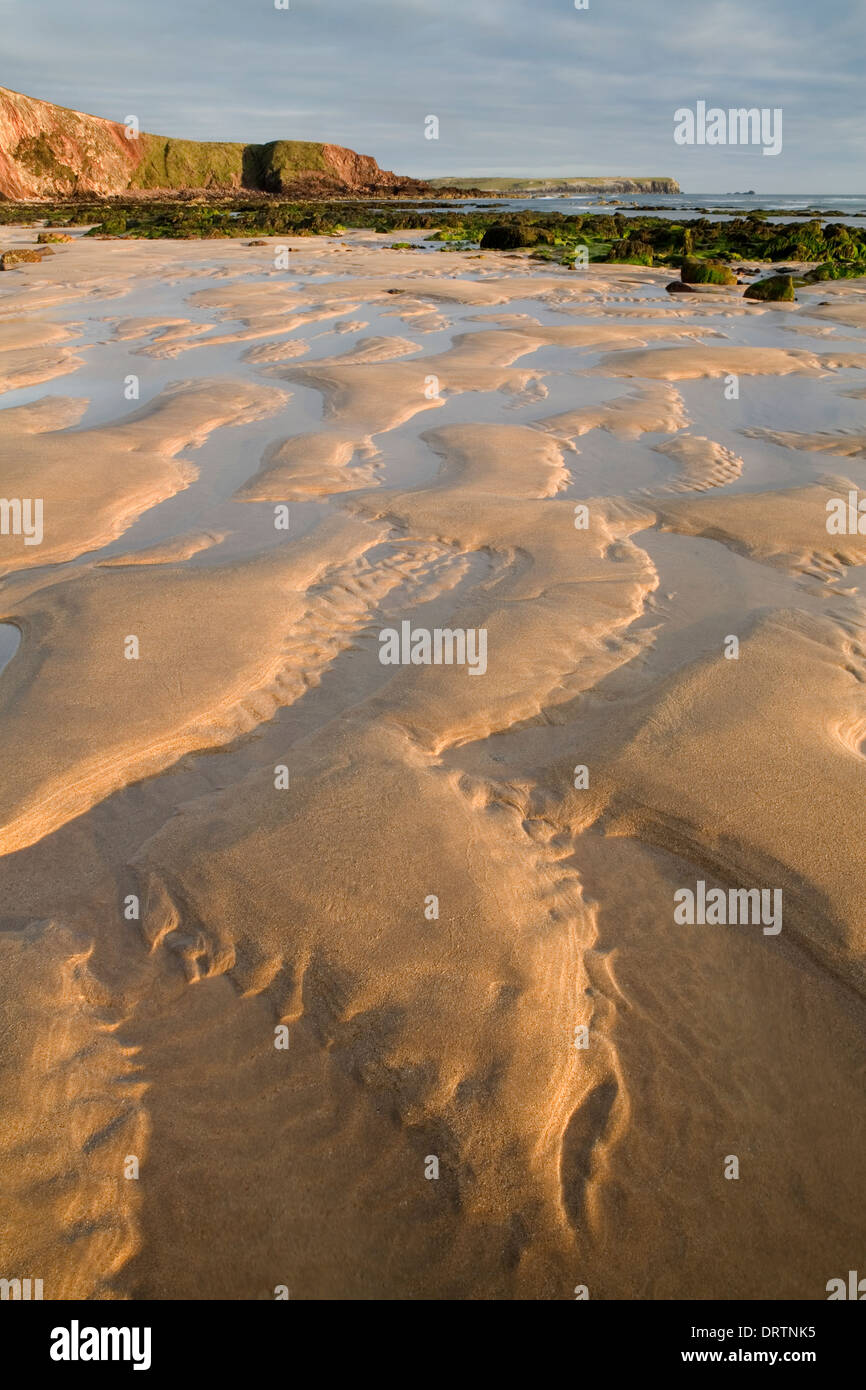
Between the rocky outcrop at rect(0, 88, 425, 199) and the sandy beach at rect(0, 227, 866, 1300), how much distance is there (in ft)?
262

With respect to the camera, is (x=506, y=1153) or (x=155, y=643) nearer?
(x=506, y=1153)

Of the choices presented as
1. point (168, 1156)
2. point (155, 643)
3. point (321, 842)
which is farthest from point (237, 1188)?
point (155, 643)

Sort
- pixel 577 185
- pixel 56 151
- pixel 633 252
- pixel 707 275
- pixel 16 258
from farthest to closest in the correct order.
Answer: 1. pixel 577 185
2. pixel 56 151
3. pixel 633 252
4. pixel 16 258
5. pixel 707 275

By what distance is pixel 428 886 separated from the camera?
286 cm

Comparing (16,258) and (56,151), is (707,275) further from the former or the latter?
(56,151)

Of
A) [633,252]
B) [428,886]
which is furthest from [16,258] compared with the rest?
[428,886]

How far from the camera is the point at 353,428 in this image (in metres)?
8.23

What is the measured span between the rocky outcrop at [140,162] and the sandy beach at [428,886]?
79941 mm

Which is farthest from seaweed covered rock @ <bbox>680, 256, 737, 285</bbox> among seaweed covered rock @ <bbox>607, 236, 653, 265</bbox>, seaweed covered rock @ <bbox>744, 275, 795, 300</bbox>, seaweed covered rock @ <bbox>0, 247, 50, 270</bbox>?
seaweed covered rock @ <bbox>0, 247, 50, 270</bbox>

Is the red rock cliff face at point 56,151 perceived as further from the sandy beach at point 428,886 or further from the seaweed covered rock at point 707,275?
the sandy beach at point 428,886

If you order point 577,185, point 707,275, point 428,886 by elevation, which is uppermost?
point 577,185

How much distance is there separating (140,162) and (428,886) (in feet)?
318
